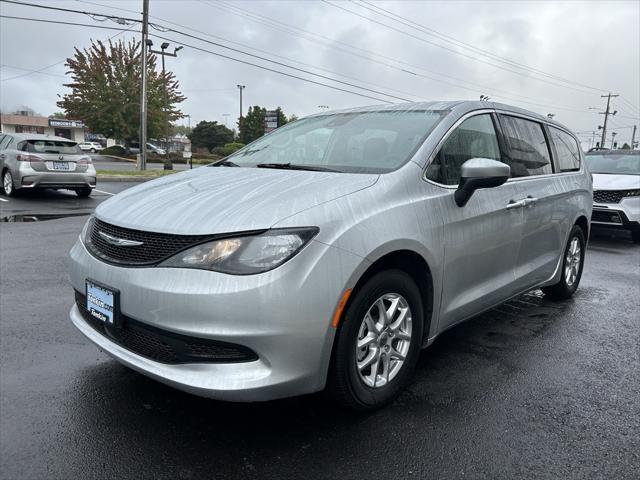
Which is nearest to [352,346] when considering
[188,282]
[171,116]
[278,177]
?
[188,282]

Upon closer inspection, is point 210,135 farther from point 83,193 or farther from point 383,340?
point 383,340

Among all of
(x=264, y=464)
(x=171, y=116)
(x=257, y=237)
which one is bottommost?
(x=264, y=464)

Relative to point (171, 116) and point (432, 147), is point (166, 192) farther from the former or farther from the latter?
point (171, 116)

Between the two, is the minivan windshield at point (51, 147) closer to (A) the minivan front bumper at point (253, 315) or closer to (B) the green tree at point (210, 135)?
(A) the minivan front bumper at point (253, 315)

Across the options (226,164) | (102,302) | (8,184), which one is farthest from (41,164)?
(102,302)

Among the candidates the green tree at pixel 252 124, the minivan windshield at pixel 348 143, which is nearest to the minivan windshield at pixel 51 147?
the minivan windshield at pixel 348 143

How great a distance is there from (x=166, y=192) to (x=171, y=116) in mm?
42887

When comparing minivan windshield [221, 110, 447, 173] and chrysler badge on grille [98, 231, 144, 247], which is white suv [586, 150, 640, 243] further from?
chrysler badge on grille [98, 231, 144, 247]

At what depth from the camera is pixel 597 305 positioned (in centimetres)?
500

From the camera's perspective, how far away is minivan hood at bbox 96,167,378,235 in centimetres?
234

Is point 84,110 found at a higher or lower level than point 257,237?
higher

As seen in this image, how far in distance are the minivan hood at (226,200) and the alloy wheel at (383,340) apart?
25.0 inches

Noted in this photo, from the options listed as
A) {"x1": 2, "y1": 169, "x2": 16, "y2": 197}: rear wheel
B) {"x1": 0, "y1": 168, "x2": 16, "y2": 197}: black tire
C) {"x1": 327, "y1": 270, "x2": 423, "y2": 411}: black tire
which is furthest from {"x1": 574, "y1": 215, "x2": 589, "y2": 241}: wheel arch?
{"x1": 2, "y1": 169, "x2": 16, "y2": 197}: rear wheel

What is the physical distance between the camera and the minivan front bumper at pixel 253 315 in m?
2.18
